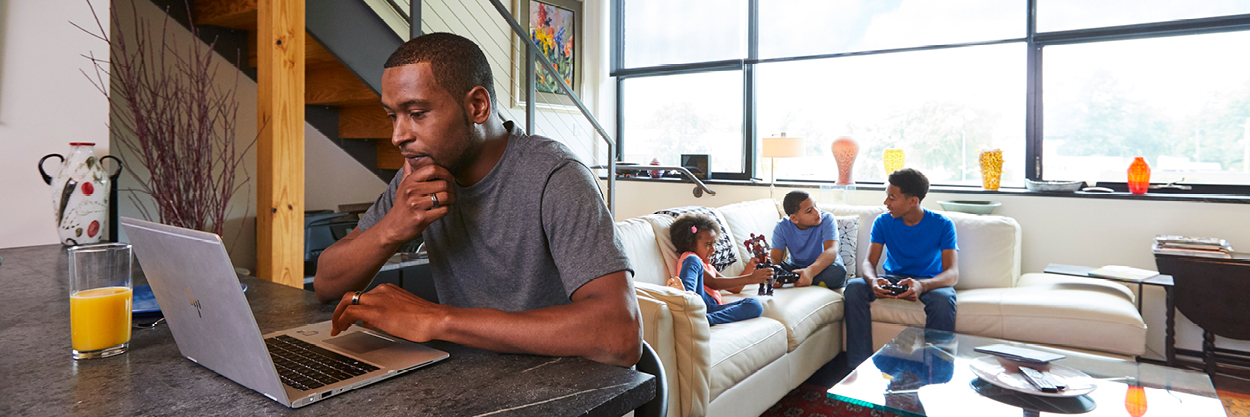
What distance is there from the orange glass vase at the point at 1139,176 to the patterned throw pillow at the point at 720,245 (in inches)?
88.5

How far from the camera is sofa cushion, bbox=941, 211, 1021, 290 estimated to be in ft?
11.7

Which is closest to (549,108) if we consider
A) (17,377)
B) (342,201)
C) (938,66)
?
(342,201)

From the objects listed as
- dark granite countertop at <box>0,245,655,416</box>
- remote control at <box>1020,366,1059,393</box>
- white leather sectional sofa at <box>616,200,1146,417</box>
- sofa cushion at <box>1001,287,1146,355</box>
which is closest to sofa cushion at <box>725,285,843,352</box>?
white leather sectional sofa at <box>616,200,1146,417</box>

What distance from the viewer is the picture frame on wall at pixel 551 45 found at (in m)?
5.37

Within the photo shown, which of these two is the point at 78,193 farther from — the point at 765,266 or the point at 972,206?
the point at 972,206

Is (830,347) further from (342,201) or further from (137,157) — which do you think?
(137,157)

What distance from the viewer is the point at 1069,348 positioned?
2.92 metres

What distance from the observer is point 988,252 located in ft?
11.8

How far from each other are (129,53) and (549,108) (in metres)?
3.03

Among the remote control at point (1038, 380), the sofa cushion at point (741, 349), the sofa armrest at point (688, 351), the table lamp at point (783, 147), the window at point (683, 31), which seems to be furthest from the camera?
the window at point (683, 31)

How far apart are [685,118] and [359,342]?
5140 mm

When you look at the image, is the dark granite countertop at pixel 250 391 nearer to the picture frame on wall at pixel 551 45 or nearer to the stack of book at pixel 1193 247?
the stack of book at pixel 1193 247

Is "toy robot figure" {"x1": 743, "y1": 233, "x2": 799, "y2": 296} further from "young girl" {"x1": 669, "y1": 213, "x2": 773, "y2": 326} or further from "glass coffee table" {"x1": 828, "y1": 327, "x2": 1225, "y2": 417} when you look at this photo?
"glass coffee table" {"x1": 828, "y1": 327, "x2": 1225, "y2": 417}

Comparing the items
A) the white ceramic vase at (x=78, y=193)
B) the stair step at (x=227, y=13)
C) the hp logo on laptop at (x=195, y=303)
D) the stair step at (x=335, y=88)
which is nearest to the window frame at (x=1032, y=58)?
the stair step at (x=335, y=88)
